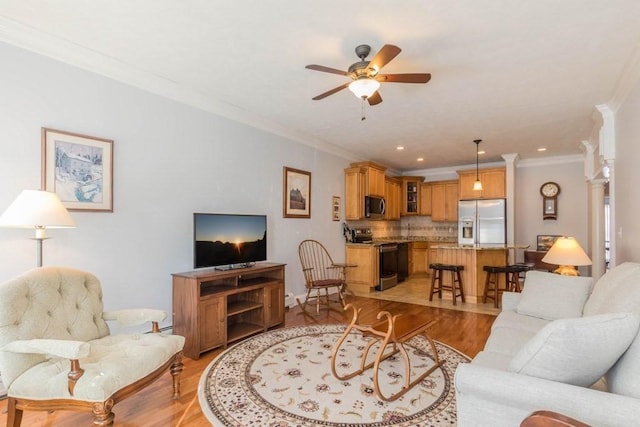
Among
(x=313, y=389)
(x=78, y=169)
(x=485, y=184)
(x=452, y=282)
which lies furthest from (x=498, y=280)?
(x=78, y=169)

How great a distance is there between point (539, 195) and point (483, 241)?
1.57 m

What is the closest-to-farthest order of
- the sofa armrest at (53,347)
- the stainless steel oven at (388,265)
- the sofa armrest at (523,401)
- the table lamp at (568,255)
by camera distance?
the sofa armrest at (523,401) → the sofa armrest at (53,347) → the table lamp at (568,255) → the stainless steel oven at (388,265)

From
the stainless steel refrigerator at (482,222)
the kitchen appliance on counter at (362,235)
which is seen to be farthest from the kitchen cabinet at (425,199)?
the kitchen appliance on counter at (362,235)

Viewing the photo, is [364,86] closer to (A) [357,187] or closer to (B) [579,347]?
(B) [579,347]

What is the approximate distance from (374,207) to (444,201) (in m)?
2.25

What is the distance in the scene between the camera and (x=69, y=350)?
1.69 m

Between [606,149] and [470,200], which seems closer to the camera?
[606,149]

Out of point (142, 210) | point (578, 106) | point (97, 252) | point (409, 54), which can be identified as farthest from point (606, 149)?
point (97, 252)

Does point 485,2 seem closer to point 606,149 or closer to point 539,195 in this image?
point 606,149

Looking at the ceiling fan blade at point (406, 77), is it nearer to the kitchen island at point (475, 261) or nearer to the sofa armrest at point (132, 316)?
the sofa armrest at point (132, 316)

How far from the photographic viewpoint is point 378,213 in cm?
679

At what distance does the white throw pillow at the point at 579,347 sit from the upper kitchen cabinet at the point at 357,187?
16.4 ft

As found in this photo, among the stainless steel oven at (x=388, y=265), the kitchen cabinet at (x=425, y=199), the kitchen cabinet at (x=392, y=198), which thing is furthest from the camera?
the kitchen cabinet at (x=425, y=199)

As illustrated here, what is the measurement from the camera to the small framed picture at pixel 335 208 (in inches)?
238
